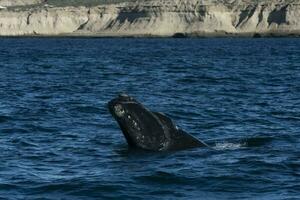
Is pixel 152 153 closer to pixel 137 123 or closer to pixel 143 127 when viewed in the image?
pixel 143 127

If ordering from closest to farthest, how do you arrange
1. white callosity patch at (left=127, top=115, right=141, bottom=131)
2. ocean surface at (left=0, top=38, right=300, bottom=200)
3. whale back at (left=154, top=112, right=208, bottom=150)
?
1. ocean surface at (left=0, top=38, right=300, bottom=200)
2. white callosity patch at (left=127, top=115, right=141, bottom=131)
3. whale back at (left=154, top=112, right=208, bottom=150)

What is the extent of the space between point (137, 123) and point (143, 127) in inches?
6.6

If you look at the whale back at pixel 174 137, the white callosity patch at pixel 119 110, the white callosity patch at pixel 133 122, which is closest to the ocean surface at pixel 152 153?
the whale back at pixel 174 137

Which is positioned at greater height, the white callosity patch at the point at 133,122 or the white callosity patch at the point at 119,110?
the white callosity patch at the point at 119,110

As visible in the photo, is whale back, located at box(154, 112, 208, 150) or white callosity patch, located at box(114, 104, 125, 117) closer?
white callosity patch, located at box(114, 104, 125, 117)

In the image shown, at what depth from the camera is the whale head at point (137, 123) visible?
19156 millimetres

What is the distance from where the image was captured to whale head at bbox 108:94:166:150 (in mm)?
19156

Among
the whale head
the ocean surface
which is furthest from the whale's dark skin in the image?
the ocean surface

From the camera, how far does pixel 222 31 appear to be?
194625mm

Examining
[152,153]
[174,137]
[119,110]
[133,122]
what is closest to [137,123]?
[133,122]

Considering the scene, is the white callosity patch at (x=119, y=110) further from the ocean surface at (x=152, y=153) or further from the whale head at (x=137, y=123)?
the ocean surface at (x=152, y=153)

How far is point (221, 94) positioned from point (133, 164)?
817 inches

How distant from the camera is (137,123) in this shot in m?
19.3

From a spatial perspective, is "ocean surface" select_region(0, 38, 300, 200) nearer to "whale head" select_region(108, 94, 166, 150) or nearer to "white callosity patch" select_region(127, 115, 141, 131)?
"whale head" select_region(108, 94, 166, 150)
